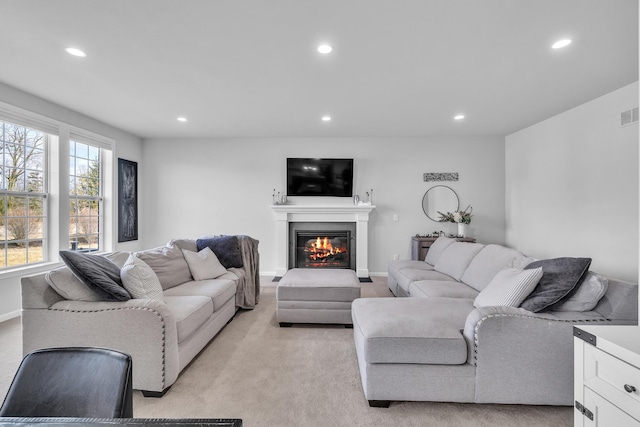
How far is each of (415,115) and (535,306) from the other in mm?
3026

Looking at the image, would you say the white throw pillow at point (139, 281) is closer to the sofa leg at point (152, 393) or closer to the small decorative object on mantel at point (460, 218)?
the sofa leg at point (152, 393)

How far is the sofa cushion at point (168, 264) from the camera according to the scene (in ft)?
9.39

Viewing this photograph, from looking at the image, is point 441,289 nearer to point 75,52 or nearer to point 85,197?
point 75,52

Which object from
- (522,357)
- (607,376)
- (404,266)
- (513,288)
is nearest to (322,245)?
→ (404,266)

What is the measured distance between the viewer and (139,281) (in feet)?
7.20

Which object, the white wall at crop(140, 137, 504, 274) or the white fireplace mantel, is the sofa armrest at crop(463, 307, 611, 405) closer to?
the white fireplace mantel

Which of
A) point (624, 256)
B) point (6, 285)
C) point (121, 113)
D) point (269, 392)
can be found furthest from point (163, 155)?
point (624, 256)

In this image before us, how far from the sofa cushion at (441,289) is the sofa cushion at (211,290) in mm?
1887

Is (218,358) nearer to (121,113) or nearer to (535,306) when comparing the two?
(535,306)

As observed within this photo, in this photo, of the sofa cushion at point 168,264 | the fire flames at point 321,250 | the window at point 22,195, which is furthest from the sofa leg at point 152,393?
the fire flames at point 321,250

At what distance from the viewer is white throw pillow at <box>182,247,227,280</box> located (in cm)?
325

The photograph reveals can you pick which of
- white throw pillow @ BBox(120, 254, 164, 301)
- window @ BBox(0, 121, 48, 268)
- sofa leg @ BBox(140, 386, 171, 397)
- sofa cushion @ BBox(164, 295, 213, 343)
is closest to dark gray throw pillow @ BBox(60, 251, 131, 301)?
white throw pillow @ BBox(120, 254, 164, 301)

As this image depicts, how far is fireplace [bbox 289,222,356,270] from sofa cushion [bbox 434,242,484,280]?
6.32ft

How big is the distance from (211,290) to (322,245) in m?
2.90
